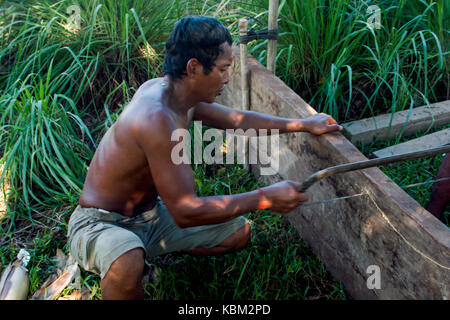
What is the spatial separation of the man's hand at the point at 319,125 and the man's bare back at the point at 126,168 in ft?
1.90

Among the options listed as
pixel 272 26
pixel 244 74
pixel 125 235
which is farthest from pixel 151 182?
pixel 272 26

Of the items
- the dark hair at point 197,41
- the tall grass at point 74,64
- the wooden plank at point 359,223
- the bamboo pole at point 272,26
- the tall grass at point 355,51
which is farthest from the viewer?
the tall grass at point 74,64

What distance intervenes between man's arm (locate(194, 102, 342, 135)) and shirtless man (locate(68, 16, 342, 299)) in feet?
1.13

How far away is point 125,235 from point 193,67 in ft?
2.49

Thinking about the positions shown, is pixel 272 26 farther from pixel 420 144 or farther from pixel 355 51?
pixel 420 144

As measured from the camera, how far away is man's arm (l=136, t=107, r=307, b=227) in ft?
6.18

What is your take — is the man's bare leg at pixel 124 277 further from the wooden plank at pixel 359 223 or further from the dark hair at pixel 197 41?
the wooden plank at pixel 359 223

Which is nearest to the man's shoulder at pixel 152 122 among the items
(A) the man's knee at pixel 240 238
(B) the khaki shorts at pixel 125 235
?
(B) the khaki shorts at pixel 125 235

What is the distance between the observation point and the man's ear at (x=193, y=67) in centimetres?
197

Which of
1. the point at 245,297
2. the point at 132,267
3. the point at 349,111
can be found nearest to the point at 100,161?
the point at 132,267

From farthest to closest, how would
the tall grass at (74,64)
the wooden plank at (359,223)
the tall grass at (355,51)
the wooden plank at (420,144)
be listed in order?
1. the tall grass at (74,64)
2. the tall grass at (355,51)
3. the wooden plank at (420,144)
4. the wooden plank at (359,223)

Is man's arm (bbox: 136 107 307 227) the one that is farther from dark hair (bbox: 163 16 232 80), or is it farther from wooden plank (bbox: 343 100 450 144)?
wooden plank (bbox: 343 100 450 144)

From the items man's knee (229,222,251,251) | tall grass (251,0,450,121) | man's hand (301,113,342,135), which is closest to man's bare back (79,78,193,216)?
man's knee (229,222,251,251)

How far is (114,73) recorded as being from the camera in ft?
11.8
